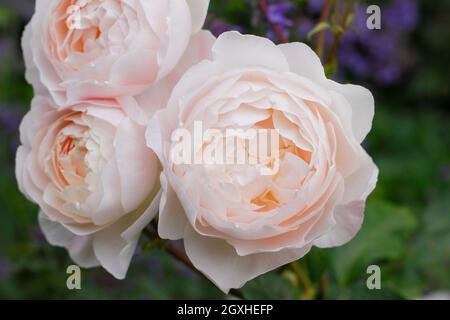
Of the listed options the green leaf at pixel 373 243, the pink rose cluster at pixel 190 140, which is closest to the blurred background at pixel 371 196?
the green leaf at pixel 373 243

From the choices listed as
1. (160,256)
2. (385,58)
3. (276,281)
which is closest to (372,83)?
(385,58)

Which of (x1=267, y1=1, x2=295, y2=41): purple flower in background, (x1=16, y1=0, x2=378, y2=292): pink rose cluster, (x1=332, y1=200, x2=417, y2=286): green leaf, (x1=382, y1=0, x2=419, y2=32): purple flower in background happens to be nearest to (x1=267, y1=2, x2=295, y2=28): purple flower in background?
(x1=267, y1=1, x2=295, y2=41): purple flower in background

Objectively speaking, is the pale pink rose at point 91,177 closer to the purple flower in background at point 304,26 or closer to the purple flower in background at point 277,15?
the purple flower in background at point 277,15

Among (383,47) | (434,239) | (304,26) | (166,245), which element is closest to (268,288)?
(166,245)

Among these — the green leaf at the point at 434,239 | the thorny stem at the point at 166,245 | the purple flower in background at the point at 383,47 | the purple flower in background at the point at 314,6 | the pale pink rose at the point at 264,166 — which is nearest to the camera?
the pale pink rose at the point at 264,166

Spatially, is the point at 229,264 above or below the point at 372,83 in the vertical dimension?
above
